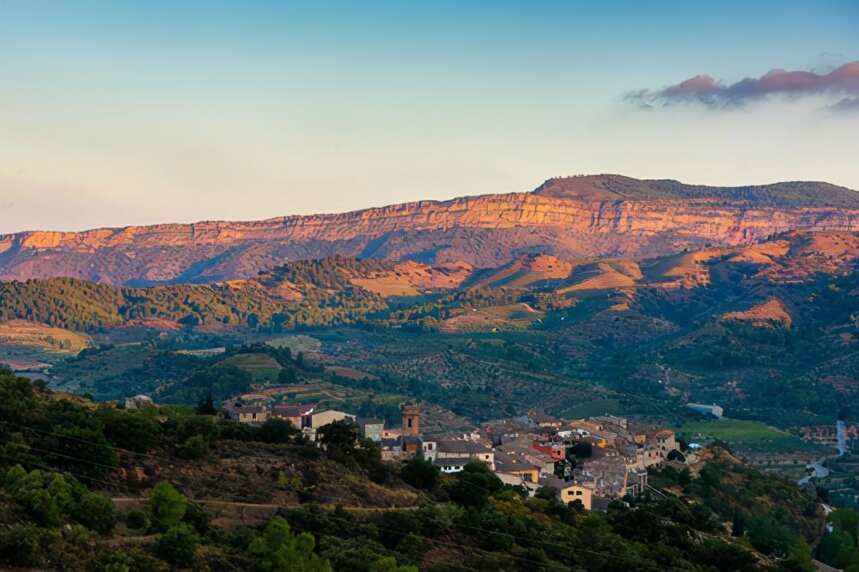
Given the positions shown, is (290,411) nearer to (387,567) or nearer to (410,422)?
(410,422)

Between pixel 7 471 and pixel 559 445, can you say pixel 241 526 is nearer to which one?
pixel 7 471

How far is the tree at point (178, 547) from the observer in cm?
3531

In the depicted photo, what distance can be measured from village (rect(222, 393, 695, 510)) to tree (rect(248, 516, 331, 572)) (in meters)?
21.0

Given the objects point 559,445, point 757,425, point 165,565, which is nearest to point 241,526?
point 165,565

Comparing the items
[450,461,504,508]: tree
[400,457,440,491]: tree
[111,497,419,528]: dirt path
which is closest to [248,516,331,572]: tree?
[111,497,419,528]: dirt path

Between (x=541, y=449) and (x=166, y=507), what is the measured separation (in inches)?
1661

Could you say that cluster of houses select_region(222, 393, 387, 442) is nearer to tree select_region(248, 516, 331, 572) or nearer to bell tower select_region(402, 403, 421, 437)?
bell tower select_region(402, 403, 421, 437)

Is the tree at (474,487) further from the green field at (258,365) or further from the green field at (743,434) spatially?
the green field at (258,365)

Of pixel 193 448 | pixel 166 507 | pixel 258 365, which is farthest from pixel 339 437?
pixel 258 365

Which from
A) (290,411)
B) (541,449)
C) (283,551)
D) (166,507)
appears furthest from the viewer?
(290,411)

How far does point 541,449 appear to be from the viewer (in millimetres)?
78125

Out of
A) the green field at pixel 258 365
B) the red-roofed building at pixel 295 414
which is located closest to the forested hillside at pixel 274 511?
the red-roofed building at pixel 295 414

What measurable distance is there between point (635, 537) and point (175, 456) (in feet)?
62.1

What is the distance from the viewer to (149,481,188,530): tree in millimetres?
38094
